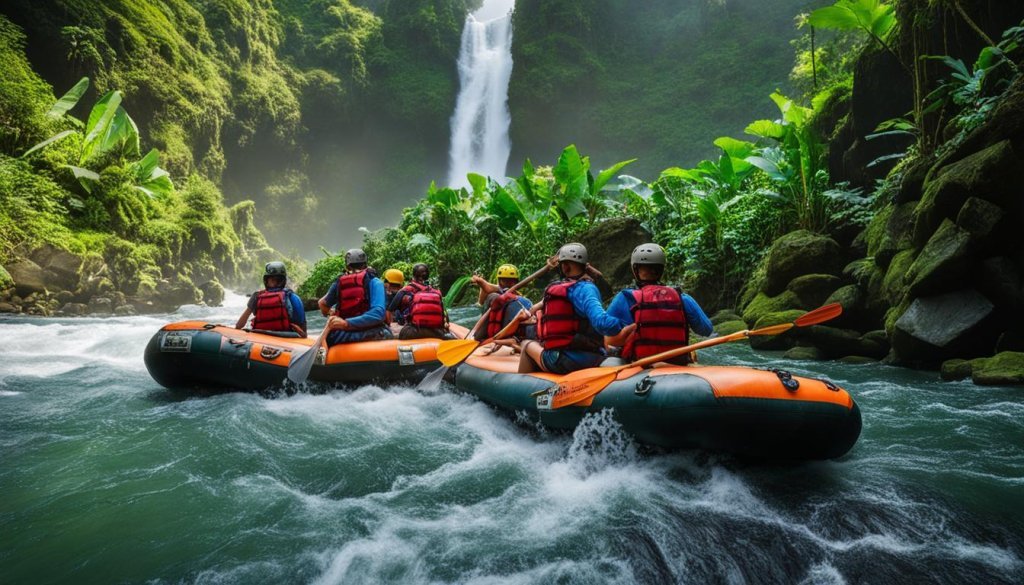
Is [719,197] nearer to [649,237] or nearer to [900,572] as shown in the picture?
[649,237]

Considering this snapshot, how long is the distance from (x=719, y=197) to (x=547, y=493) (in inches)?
344

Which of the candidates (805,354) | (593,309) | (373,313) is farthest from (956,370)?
(373,313)

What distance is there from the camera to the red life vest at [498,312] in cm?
530

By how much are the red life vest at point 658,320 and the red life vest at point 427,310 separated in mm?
3036

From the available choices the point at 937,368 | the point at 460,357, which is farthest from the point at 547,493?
the point at 937,368

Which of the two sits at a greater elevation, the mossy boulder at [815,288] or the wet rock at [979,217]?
the wet rock at [979,217]

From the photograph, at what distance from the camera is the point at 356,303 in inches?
225

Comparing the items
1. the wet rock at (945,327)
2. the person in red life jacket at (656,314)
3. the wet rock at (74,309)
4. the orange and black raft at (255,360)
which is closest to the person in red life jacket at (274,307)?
the orange and black raft at (255,360)

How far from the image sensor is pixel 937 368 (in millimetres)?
5504

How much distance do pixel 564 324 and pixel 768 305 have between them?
474 centimetres

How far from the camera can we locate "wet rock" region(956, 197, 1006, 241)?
4949mm

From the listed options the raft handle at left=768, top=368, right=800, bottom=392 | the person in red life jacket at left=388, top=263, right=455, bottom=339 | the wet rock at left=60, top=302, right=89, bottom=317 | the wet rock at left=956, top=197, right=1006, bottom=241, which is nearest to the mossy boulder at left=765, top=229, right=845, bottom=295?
the wet rock at left=956, top=197, right=1006, bottom=241

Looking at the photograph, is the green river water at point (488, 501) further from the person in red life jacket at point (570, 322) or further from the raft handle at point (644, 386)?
the person in red life jacket at point (570, 322)

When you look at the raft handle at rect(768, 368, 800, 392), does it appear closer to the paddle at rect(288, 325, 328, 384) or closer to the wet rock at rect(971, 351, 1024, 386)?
the wet rock at rect(971, 351, 1024, 386)
